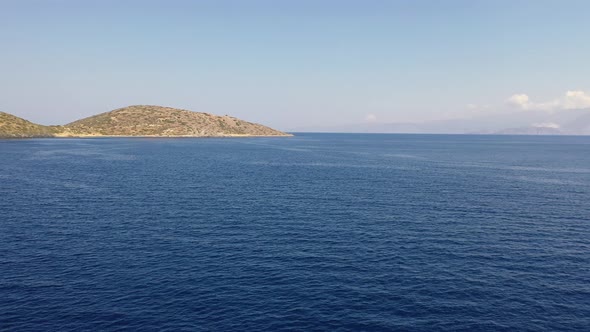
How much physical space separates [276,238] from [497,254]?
38.4m

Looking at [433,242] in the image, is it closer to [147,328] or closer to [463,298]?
[463,298]

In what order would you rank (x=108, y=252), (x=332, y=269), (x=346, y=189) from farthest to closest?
(x=346, y=189) → (x=108, y=252) → (x=332, y=269)

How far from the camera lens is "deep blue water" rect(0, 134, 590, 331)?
46.9m

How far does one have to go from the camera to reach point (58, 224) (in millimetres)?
81500

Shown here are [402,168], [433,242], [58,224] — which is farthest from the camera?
[402,168]

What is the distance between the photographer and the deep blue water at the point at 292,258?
46906 mm

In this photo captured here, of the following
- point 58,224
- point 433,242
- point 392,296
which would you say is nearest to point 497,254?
point 433,242

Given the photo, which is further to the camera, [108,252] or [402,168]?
[402,168]

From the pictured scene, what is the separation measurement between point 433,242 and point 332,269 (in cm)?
2312

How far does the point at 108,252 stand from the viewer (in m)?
66.1

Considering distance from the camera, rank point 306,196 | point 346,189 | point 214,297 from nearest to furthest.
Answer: point 214,297, point 306,196, point 346,189

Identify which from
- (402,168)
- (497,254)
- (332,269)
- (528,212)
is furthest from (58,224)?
(402,168)

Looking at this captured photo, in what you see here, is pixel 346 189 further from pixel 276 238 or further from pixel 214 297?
pixel 214 297

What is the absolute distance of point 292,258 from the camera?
6456 centimetres
